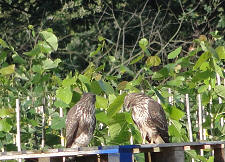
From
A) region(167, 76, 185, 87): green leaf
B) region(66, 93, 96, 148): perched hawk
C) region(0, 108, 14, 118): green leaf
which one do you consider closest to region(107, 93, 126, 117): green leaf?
region(66, 93, 96, 148): perched hawk

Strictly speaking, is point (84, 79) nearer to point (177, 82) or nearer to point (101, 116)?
point (101, 116)

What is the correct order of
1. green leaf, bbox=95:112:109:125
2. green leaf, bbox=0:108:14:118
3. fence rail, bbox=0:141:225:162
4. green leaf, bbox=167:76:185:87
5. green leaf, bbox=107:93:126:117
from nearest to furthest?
fence rail, bbox=0:141:225:162 < green leaf, bbox=107:93:126:117 < green leaf, bbox=0:108:14:118 < green leaf, bbox=95:112:109:125 < green leaf, bbox=167:76:185:87

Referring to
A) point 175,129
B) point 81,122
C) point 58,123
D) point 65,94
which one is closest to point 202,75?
point 175,129

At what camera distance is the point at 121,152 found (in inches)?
186

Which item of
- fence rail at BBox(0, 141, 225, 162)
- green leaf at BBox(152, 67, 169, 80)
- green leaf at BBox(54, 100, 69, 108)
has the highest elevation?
green leaf at BBox(152, 67, 169, 80)

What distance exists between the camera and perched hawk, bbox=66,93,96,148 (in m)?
6.42

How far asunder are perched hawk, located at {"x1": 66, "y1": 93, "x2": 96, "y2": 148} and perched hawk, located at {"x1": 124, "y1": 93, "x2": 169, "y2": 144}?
44 cm

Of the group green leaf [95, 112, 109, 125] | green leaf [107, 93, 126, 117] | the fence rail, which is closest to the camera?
the fence rail

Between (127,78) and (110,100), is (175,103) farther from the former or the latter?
(127,78)

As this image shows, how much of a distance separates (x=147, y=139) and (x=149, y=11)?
10.0 m

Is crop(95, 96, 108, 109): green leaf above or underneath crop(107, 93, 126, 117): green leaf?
above

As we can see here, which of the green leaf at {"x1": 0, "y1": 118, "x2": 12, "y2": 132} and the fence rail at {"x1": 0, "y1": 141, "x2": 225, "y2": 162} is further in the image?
the green leaf at {"x1": 0, "y1": 118, "x2": 12, "y2": 132}

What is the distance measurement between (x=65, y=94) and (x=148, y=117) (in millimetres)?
953

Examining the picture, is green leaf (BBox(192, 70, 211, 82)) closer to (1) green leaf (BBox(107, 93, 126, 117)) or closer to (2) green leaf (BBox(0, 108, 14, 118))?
(1) green leaf (BBox(107, 93, 126, 117))
